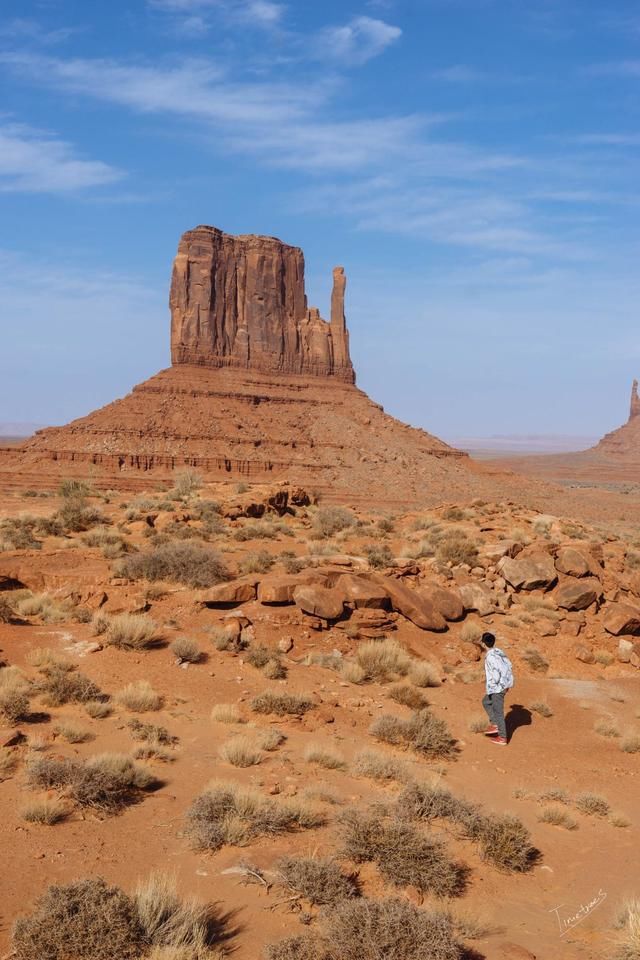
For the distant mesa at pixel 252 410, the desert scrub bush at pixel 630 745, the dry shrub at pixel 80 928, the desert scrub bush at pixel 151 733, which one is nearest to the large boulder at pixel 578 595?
the desert scrub bush at pixel 630 745

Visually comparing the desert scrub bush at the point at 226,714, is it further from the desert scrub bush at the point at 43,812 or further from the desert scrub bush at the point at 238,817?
the desert scrub bush at the point at 43,812

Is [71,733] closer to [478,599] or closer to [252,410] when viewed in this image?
[478,599]

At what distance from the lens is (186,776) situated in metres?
7.55

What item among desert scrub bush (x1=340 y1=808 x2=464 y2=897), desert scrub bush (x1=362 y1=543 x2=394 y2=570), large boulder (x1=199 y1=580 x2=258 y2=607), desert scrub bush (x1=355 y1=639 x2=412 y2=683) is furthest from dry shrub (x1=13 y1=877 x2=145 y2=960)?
desert scrub bush (x1=362 y1=543 x2=394 y2=570)

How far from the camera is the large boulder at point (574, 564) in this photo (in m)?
15.6

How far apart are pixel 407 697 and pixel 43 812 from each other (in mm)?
5798

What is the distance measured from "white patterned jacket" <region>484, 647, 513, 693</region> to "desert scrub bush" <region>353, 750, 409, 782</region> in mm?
2316

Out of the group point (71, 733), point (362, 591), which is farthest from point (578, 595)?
point (71, 733)

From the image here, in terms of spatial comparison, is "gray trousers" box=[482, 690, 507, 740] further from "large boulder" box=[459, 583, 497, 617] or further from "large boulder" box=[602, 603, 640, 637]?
"large boulder" box=[602, 603, 640, 637]

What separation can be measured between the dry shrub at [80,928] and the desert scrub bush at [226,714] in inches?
172

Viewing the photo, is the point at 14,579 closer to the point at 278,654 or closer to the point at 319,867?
the point at 278,654

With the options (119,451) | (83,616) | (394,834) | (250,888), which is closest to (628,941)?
(394,834)

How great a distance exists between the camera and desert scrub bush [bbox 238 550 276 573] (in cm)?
1494

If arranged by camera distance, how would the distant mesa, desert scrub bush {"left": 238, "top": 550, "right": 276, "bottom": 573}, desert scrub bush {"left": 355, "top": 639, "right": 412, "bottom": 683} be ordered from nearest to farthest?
1. desert scrub bush {"left": 355, "top": 639, "right": 412, "bottom": 683}
2. desert scrub bush {"left": 238, "top": 550, "right": 276, "bottom": 573}
3. the distant mesa
